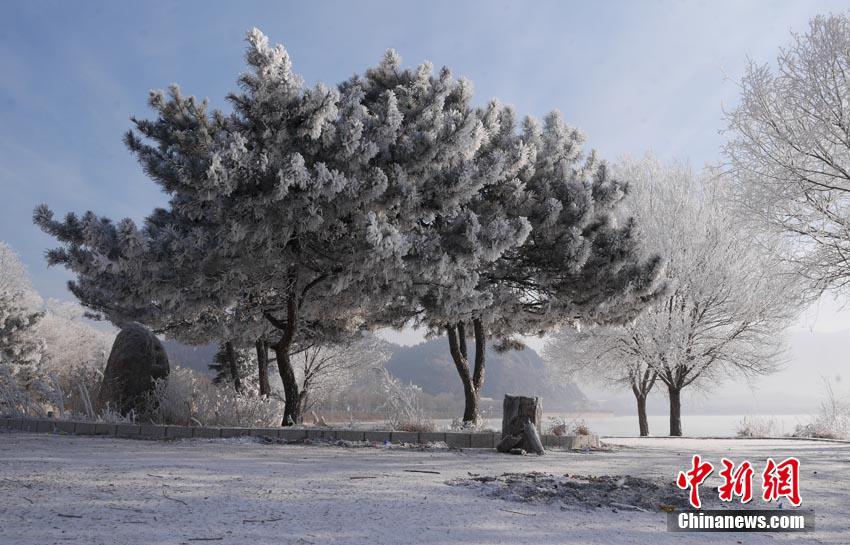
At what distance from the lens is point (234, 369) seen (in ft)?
62.8

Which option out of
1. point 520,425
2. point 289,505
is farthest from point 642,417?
point 289,505

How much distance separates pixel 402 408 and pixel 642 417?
13.4m

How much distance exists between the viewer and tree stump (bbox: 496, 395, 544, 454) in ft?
30.4

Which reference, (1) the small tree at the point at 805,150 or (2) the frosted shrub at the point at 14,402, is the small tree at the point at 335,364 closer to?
(2) the frosted shrub at the point at 14,402

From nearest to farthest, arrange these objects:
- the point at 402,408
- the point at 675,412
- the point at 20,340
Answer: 1. the point at 402,408
2. the point at 675,412
3. the point at 20,340

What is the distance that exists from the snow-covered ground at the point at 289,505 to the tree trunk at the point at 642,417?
14606 mm

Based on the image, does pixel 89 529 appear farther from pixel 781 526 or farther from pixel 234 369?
pixel 234 369

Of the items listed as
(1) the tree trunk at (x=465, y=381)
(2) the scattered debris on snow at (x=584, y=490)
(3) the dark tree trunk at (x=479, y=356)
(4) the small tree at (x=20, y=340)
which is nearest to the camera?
(2) the scattered debris on snow at (x=584, y=490)

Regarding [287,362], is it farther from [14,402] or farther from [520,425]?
[14,402]

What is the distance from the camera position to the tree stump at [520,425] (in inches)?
365

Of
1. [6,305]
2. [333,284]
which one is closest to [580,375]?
[333,284]

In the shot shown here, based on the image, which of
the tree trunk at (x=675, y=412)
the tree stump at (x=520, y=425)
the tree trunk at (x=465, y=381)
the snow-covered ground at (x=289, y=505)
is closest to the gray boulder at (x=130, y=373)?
the snow-covered ground at (x=289, y=505)

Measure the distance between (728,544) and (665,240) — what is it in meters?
15.6

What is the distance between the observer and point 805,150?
36.3 ft
